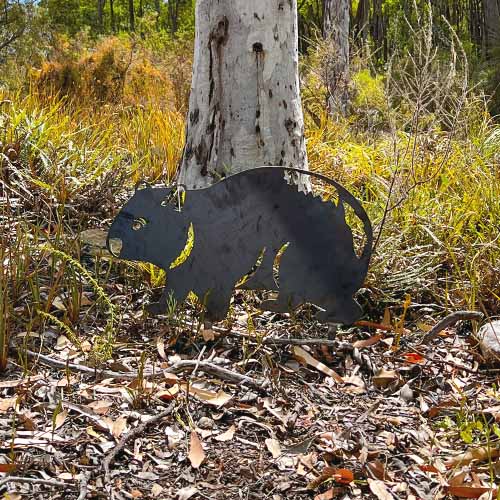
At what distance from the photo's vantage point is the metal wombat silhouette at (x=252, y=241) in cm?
291

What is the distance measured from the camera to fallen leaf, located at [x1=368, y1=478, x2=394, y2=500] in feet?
6.73

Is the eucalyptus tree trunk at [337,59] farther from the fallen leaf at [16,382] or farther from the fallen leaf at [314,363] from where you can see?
the fallen leaf at [16,382]

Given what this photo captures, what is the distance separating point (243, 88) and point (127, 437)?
229 centimetres

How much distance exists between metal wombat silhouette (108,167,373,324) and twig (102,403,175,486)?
690 mm

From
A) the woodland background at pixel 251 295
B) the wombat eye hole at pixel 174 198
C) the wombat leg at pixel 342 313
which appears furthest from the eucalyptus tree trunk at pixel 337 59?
the wombat leg at pixel 342 313

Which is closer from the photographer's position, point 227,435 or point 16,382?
point 227,435

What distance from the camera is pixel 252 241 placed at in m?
2.93

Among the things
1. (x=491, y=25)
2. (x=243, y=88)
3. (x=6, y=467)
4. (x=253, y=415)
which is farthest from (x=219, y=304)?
(x=491, y=25)

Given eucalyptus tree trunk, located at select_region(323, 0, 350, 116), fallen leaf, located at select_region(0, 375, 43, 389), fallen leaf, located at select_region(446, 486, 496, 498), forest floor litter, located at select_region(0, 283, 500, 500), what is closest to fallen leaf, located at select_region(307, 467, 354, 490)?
forest floor litter, located at select_region(0, 283, 500, 500)

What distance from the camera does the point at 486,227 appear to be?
3.99 m

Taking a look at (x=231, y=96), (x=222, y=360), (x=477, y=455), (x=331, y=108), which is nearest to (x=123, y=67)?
(x=331, y=108)

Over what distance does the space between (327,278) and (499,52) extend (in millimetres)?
12880

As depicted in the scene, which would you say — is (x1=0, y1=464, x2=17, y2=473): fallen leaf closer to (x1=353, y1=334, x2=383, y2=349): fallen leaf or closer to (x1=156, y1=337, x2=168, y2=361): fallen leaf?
(x1=156, y1=337, x2=168, y2=361): fallen leaf

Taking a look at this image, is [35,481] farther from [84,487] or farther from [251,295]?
[251,295]
